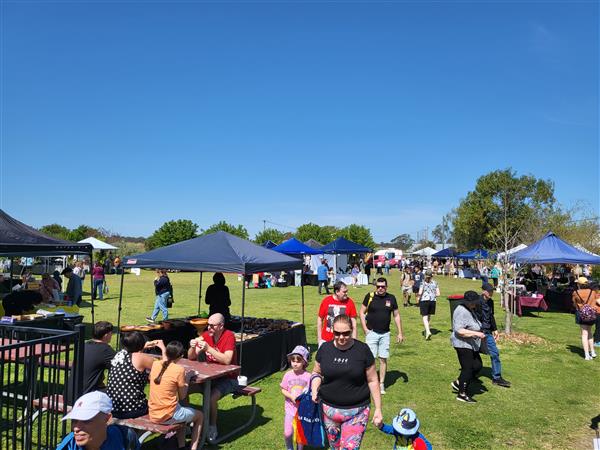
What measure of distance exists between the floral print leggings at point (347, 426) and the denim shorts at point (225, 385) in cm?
194

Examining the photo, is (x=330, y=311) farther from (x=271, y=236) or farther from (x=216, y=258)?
(x=271, y=236)

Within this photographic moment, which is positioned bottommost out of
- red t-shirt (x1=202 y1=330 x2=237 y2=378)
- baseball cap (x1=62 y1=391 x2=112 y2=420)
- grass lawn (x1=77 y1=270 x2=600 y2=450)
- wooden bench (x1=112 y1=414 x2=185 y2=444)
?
grass lawn (x1=77 y1=270 x2=600 y2=450)

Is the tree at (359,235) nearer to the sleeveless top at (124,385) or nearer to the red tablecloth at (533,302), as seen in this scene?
the red tablecloth at (533,302)

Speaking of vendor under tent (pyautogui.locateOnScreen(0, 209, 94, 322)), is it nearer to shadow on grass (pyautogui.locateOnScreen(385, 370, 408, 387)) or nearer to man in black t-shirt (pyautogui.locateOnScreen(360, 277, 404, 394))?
man in black t-shirt (pyautogui.locateOnScreen(360, 277, 404, 394))

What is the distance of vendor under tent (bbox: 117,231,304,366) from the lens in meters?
7.49

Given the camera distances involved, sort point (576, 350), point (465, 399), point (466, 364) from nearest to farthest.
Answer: point (466, 364), point (465, 399), point (576, 350)

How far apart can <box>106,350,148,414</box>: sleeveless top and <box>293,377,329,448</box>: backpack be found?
1.65 meters

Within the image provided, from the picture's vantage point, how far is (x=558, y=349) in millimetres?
10555

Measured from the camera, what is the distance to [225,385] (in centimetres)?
552

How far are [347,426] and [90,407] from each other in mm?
2166

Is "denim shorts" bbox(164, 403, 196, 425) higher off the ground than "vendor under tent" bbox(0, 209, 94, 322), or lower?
lower

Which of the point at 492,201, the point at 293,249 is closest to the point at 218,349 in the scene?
the point at 293,249

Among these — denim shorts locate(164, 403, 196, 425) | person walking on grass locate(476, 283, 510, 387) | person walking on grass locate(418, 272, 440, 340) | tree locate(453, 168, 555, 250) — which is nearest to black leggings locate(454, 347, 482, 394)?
person walking on grass locate(476, 283, 510, 387)

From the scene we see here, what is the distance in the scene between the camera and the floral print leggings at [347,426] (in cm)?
381
